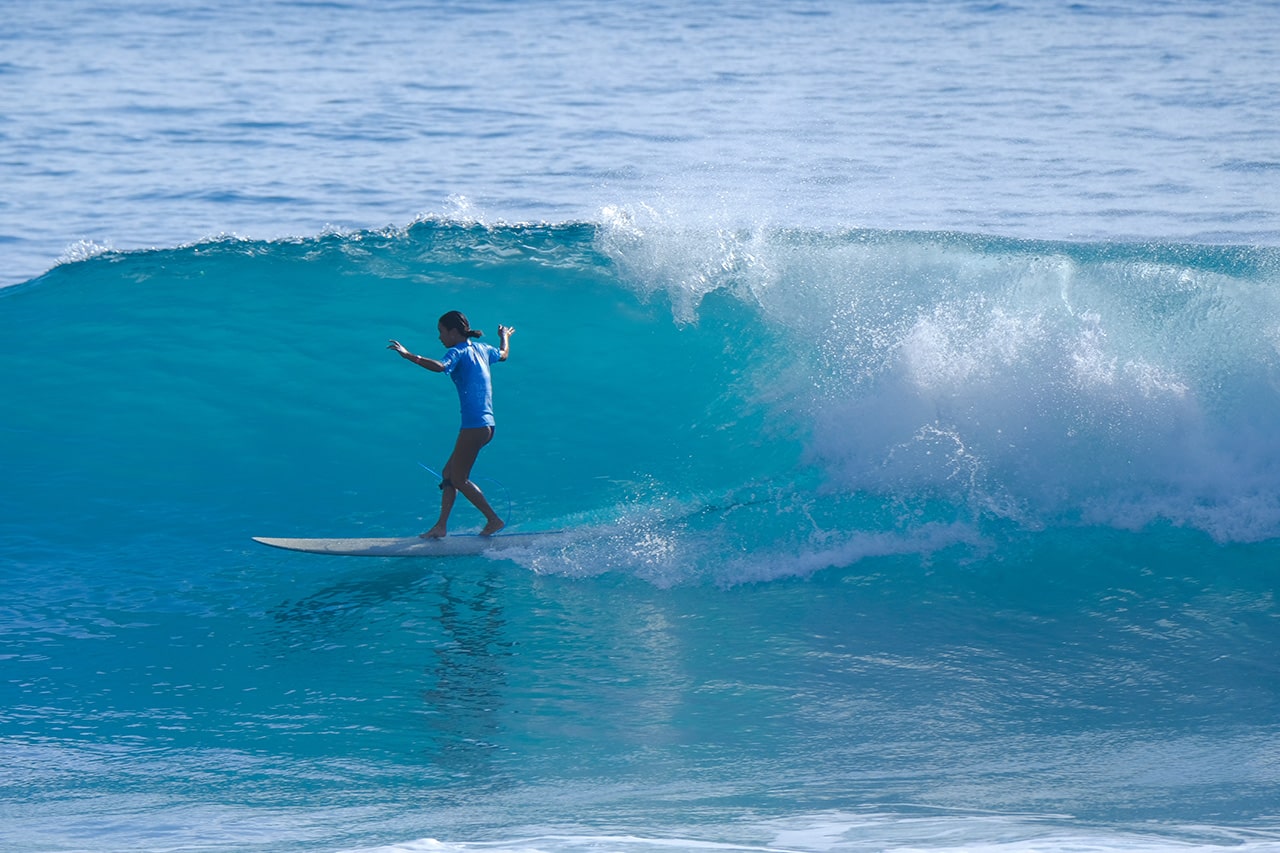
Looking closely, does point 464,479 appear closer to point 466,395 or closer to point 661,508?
point 466,395

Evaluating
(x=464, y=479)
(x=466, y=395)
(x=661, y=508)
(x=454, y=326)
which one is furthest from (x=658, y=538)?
(x=454, y=326)

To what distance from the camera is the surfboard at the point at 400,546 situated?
25.0ft

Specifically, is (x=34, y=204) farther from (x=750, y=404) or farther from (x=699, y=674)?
(x=699, y=674)

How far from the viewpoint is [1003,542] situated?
8156 millimetres

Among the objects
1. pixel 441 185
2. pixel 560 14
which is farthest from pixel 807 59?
pixel 441 185

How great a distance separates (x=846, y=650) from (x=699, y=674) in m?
0.79

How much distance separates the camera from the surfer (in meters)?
7.25

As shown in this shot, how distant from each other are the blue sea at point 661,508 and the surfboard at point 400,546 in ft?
0.51

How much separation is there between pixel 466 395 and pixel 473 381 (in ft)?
0.29

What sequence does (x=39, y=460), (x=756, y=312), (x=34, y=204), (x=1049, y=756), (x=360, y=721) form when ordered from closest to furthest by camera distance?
(x=1049, y=756) → (x=360, y=721) → (x=39, y=460) → (x=756, y=312) → (x=34, y=204)

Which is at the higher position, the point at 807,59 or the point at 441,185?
the point at 807,59

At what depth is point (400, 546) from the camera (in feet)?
25.1

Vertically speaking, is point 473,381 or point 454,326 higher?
point 454,326

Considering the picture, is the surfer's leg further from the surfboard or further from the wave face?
the wave face
